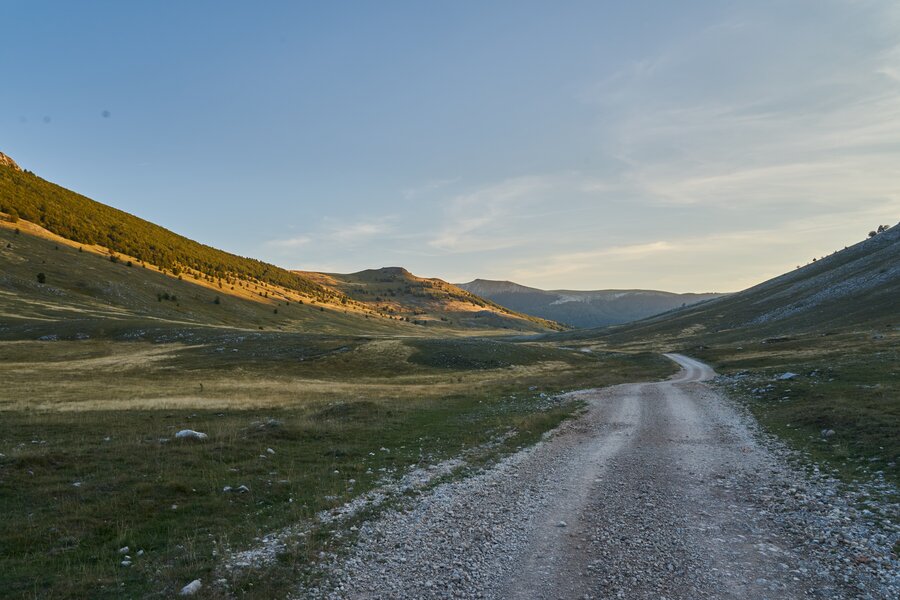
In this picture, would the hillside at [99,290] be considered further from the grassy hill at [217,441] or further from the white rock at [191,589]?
the white rock at [191,589]

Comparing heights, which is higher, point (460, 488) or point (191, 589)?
point (191, 589)

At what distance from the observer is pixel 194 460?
55.7ft

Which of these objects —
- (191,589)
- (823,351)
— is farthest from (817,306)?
(191,589)

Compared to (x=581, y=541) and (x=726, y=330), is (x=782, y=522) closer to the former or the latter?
(x=581, y=541)

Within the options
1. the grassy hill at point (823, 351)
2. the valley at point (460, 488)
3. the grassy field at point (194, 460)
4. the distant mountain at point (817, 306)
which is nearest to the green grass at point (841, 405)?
the grassy hill at point (823, 351)

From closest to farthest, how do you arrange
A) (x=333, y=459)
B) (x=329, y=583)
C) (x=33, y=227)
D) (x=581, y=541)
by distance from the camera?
1. (x=329, y=583)
2. (x=581, y=541)
3. (x=333, y=459)
4. (x=33, y=227)

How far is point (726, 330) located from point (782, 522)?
122200 millimetres

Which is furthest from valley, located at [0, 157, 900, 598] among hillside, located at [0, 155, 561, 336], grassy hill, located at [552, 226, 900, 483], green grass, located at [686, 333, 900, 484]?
hillside, located at [0, 155, 561, 336]

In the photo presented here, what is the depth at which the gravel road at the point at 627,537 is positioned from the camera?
8.52 m

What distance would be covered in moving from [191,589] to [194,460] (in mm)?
10294

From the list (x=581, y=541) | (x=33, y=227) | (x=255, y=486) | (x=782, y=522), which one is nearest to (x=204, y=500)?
(x=255, y=486)

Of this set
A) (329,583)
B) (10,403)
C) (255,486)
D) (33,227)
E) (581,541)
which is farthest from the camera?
(33,227)

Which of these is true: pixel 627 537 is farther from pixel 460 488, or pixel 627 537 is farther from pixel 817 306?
pixel 817 306

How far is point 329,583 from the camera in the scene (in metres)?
8.62
